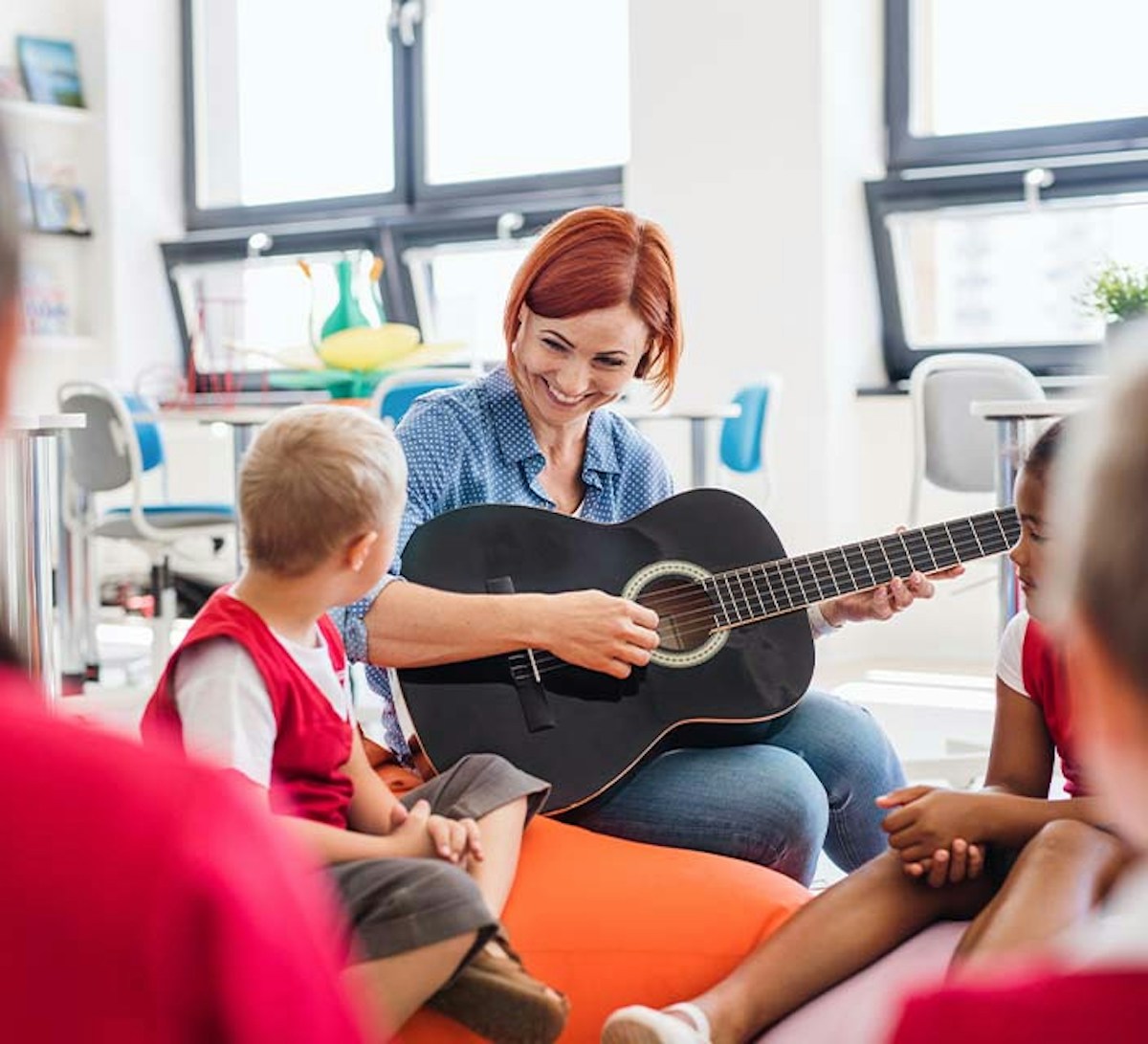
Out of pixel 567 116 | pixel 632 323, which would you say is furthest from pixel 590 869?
pixel 567 116

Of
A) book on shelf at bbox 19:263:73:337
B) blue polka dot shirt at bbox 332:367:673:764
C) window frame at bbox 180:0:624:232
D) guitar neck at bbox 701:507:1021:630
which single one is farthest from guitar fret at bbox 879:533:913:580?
book on shelf at bbox 19:263:73:337

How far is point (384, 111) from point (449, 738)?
5041mm

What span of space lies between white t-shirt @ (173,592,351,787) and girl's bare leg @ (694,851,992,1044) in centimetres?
45

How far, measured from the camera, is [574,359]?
2.01 m

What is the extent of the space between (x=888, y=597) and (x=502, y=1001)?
783 mm

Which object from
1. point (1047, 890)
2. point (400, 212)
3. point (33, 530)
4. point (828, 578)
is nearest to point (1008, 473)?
point (828, 578)

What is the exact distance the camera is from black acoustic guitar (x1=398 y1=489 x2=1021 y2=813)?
1.87 metres

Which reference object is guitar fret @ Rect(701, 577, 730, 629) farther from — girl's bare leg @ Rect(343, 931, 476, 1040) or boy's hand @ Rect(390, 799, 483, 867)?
girl's bare leg @ Rect(343, 931, 476, 1040)

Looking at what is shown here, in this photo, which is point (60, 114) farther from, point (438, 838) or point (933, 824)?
point (933, 824)

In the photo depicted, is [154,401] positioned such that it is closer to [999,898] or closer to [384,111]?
[384,111]

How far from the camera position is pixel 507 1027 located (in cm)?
139

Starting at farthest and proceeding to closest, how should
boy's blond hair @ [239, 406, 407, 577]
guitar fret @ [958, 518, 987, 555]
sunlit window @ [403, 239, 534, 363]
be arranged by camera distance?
sunlit window @ [403, 239, 534, 363]
guitar fret @ [958, 518, 987, 555]
boy's blond hair @ [239, 406, 407, 577]

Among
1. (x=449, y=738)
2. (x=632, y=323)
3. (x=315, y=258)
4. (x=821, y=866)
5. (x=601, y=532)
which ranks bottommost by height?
(x=821, y=866)

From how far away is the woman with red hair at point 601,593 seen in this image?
1853 mm
